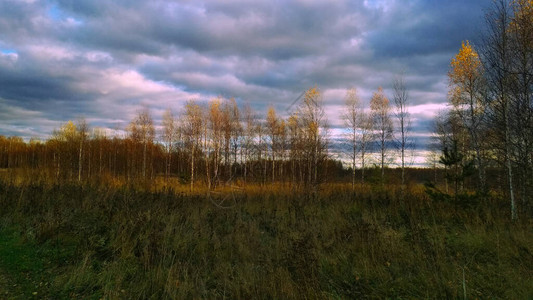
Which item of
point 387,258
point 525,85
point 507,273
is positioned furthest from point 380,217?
point 525,85

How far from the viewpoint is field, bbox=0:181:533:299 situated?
4.40m

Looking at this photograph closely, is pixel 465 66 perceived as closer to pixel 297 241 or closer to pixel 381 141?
pixel 381 141

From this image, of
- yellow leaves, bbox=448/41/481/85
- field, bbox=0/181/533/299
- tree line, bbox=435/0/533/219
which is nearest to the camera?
field, bbox=0/181/533/299

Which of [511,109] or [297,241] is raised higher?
[511,109]

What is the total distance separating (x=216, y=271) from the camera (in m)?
5.36

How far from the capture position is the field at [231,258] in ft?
14.4

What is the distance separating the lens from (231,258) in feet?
20.5

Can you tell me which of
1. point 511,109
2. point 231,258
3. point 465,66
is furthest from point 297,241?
point 465,66

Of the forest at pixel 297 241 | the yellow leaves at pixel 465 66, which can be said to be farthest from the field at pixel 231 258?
the yellow leaves at pixel 465 66

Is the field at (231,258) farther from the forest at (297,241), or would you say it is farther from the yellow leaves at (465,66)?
the yellow leaves at (465,66)

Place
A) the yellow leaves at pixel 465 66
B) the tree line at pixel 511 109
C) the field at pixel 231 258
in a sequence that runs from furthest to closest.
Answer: the yellow leaves at pixel 465 66
the tree line at pixel 511 109
the field at pixel 231 258

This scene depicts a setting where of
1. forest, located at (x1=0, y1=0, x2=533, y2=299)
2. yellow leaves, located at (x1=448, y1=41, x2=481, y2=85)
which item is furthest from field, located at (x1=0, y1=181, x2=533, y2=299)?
yellow leaves, located at (x1=448, y1=41, x2=481, y2=85)

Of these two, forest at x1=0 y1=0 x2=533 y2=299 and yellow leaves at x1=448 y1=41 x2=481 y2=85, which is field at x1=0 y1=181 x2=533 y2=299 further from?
yellow leaves at x1=448 y1=41 x2=481 y2=85

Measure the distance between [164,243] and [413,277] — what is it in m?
4.53
